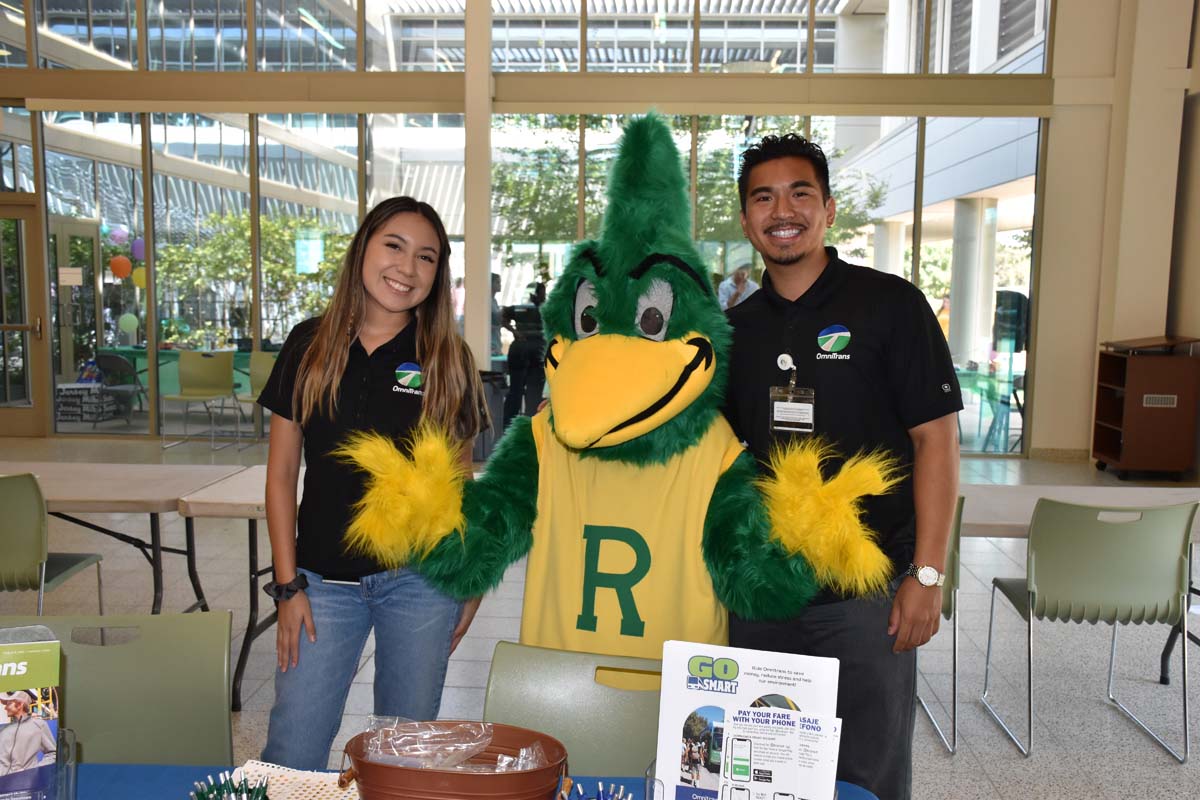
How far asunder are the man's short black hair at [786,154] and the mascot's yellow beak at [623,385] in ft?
1.37

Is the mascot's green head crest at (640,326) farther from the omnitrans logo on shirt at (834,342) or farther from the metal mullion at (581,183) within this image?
the metal mullion at (581,183)

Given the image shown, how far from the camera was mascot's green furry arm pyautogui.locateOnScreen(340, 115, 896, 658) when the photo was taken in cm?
170

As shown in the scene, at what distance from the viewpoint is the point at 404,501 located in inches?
69.9

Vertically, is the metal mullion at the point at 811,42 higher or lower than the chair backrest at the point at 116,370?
higher

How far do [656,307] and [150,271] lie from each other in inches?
328

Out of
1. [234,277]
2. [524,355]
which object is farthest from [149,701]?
[234,277]

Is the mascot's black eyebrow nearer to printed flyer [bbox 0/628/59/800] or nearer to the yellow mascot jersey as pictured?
the yellow mascot jersey

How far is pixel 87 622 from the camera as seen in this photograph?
5.83ft

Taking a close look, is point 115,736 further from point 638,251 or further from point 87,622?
point 638,251

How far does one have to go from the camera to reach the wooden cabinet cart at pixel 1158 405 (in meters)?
7.26

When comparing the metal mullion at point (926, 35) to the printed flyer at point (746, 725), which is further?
the metal mullion at point (926, 35)

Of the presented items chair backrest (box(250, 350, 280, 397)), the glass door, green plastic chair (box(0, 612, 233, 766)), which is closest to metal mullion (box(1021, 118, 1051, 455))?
chair backrest (box(250, 350, 280, 397))

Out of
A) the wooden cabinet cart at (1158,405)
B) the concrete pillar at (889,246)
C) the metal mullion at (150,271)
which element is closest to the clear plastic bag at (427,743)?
the wooden cabinet cart at (1158,405)

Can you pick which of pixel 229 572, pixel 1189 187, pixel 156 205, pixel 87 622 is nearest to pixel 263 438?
pixel 156 205
